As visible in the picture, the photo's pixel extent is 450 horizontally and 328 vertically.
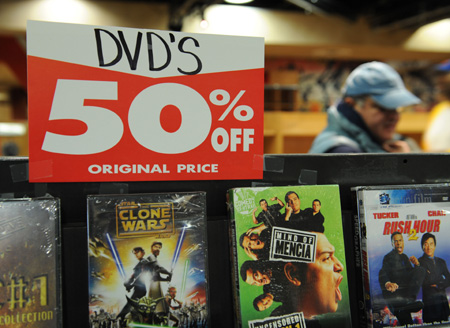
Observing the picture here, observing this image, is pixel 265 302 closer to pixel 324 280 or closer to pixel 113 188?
pixel 324 280

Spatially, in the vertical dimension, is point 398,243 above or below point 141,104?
below

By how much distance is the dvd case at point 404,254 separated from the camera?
0.87 metres

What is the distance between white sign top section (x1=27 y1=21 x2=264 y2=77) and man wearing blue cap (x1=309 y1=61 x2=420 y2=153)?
963 millimetres

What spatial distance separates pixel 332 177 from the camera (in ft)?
3.15

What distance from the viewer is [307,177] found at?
3.11ft

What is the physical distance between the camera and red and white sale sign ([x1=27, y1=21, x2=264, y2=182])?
2.63 ft

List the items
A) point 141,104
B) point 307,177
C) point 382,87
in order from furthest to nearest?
point 382,87, point 307,177, point 141,104

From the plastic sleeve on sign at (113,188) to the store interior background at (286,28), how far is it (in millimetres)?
4543

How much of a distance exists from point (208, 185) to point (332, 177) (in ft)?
0.97

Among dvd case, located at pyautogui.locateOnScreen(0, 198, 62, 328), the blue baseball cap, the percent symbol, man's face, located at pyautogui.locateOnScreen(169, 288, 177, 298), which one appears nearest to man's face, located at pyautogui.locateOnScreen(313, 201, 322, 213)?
the percent symbol

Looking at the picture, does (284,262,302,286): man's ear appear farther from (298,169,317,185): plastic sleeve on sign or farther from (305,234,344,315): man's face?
(298,169,317,185): plastic sleeve on sign

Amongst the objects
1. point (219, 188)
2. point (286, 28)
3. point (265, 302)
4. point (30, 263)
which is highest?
point (286, 28)

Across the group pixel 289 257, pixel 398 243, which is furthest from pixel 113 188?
pixel 398 243

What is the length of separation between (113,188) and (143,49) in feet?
0.96
